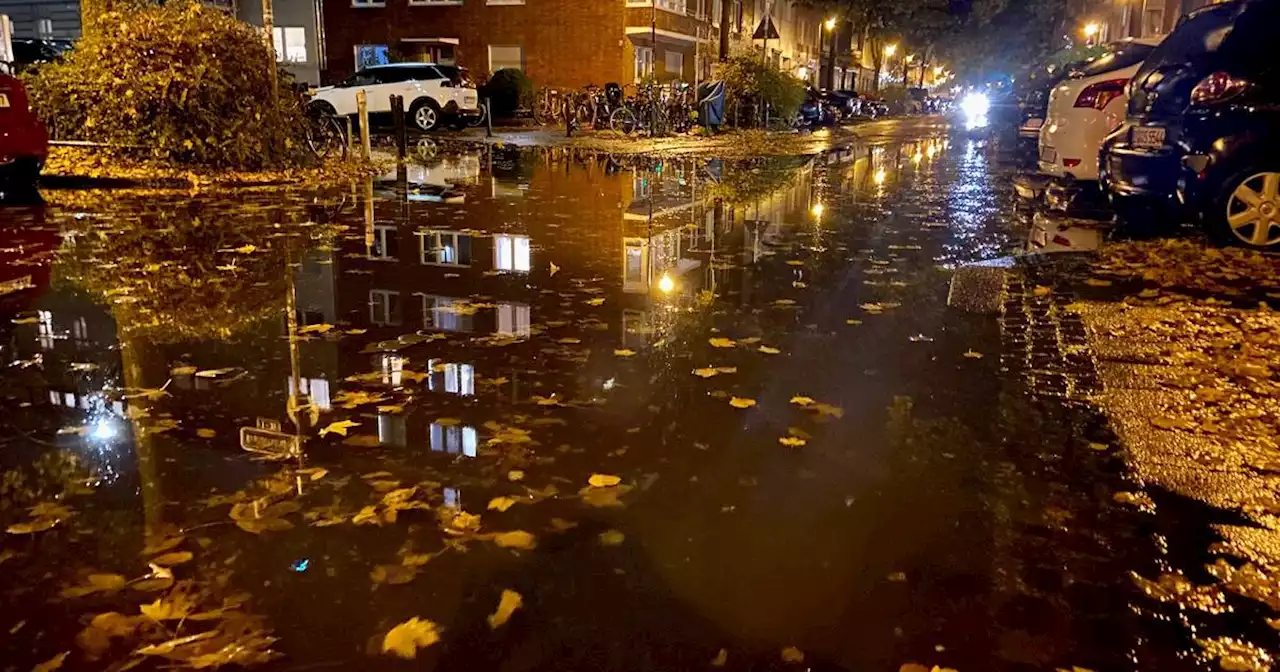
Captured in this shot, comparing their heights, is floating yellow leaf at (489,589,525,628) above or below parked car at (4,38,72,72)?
below

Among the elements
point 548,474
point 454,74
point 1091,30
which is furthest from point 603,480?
point 1091,30

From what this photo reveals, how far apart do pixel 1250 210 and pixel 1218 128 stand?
778 mm

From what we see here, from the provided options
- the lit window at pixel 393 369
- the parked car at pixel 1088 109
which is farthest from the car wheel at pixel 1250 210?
the lit window at pixel 393 369

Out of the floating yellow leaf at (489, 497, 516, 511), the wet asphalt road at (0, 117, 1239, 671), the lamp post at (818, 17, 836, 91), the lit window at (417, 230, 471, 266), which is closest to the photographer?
the wet asphalt road at (0, 117, 1239, 671)

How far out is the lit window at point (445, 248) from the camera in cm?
834

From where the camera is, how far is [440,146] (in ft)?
Result: 74.5

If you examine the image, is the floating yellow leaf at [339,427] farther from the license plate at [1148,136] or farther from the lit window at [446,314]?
the license plate at [1148,136]

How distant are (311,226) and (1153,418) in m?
8.41

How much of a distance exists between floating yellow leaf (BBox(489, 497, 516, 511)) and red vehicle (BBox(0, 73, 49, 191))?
10013mm

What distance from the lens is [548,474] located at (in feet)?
13.0

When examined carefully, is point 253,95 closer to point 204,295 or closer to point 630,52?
point 204,295

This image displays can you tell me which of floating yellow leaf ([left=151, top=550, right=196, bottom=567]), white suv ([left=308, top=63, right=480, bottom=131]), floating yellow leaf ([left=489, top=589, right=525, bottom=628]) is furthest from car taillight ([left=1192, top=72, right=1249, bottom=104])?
white suv ([left=308, top=63, right=480, bottom=131])

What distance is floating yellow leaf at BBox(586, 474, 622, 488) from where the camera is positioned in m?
3.85

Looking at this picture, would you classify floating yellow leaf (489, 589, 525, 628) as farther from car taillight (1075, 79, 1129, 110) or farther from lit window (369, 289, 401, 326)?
car taillight (1075, 79, 1129, 110)
